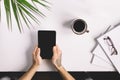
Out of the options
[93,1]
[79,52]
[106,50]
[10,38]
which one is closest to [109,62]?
[106,50]

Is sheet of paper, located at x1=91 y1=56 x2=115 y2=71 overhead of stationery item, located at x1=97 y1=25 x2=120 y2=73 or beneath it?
beneath

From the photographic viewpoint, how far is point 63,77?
142 centimetres

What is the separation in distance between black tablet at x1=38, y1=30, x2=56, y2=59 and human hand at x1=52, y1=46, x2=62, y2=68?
0.02 meters

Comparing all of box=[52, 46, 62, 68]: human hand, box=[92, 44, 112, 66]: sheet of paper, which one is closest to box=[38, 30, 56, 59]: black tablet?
box=[52, 46, 62, 68]: human hand

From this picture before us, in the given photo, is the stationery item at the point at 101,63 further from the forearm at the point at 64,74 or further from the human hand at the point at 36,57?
the human hand at the point at 36,57

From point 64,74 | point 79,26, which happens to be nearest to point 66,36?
point 79,26

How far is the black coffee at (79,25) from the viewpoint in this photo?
136cm

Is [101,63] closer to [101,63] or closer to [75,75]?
[101,63]

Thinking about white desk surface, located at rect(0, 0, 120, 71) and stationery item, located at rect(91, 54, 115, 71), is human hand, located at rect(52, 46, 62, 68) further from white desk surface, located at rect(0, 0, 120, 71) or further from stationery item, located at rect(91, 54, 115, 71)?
stationery item, located at rect(91, 54, 115, 71)

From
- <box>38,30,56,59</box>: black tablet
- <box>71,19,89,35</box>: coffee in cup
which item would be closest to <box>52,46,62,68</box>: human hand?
<box>38,30,56,59</box>: black tablet

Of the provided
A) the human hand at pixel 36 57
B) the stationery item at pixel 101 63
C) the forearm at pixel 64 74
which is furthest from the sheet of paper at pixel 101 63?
the human hand at pixel 36 57

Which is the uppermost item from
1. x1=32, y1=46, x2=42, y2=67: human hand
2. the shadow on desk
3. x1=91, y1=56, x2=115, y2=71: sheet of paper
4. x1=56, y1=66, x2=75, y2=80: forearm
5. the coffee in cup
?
the coffee in cup

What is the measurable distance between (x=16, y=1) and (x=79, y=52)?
0.49 m

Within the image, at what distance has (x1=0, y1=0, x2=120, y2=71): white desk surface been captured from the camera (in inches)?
55.9
